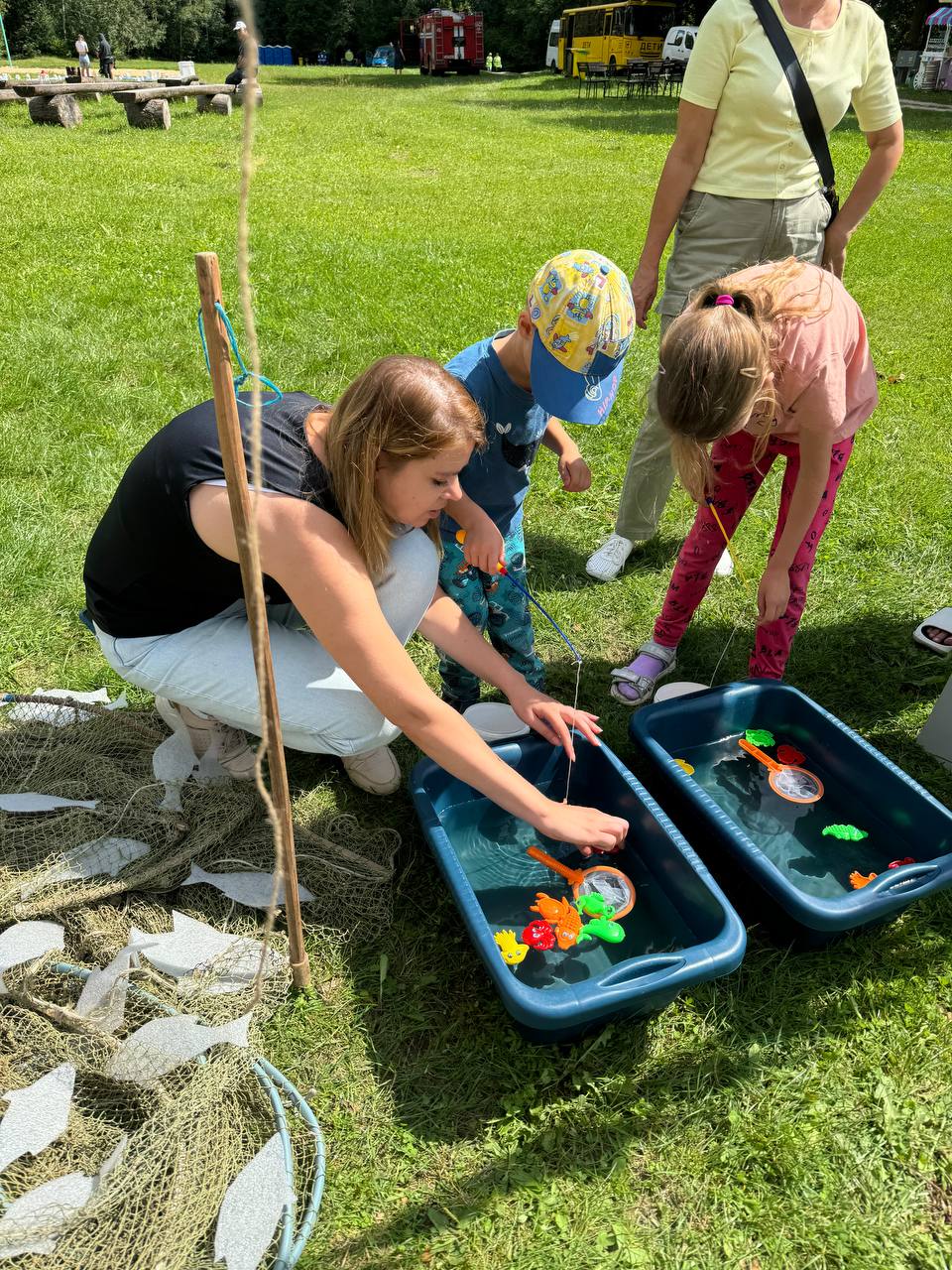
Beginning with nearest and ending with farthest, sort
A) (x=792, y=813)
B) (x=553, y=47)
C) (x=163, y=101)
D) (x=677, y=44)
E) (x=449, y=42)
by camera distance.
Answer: (x=792, y=813)
(x=163, y=101)
(x=677, y=44)
(x=449, y=42)
(x=553, y=47)

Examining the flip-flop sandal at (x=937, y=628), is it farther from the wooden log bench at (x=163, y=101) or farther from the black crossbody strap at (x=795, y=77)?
the wooden log bench at (x=163, y=101)

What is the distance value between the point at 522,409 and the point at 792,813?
3.47ft

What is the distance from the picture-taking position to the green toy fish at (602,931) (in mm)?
1599

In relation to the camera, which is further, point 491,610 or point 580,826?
point 491,610

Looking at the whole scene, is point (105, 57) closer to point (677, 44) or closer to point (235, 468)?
point (677, 44)

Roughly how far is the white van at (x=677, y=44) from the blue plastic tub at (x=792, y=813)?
18.3 meters

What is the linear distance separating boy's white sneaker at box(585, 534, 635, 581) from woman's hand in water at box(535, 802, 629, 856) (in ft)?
4.22

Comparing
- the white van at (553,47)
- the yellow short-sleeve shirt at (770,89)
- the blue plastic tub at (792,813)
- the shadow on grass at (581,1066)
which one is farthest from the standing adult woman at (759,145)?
the white van at (553,47)

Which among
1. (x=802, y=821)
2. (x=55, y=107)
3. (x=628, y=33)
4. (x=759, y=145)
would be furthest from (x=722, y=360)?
(x=628, y=33)

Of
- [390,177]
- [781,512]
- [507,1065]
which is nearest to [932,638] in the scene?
[781,512]

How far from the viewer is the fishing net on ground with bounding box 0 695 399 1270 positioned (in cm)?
117

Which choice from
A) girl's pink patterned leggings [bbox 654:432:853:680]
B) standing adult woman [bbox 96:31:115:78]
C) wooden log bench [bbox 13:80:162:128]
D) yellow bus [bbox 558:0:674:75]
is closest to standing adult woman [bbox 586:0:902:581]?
girl's pink patterned leggings [bbox 654:432:853:680]

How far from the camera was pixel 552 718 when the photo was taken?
1.68 m

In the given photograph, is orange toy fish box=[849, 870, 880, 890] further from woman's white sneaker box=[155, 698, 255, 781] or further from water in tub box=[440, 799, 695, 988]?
woman's white sneaker box=[155, 698, 255, 781]
